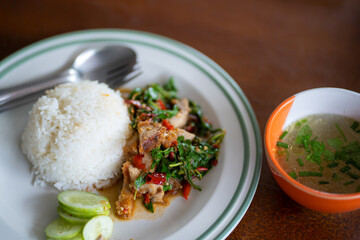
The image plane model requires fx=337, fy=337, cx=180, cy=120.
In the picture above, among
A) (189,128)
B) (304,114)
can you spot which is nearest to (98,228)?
(189,128)

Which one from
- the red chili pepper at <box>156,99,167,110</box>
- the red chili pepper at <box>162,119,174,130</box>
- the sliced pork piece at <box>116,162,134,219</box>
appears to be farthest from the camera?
the red chili pepper at <box>156,99,167,110</box>

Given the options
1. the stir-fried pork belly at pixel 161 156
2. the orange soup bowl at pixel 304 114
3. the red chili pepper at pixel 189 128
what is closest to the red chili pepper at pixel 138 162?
the stir-fried pork belly at pixel 161 156

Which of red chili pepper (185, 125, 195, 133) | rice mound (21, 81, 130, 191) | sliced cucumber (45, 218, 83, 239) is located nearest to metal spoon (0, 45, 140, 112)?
rice mound (21, 81, 130, 191)

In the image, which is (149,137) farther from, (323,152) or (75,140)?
(323,152)

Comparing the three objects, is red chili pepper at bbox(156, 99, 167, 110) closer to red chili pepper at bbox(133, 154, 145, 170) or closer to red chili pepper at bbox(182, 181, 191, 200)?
red chili pepper at bbox(133, 154, 145, 170)

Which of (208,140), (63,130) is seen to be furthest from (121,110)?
(208,140)
